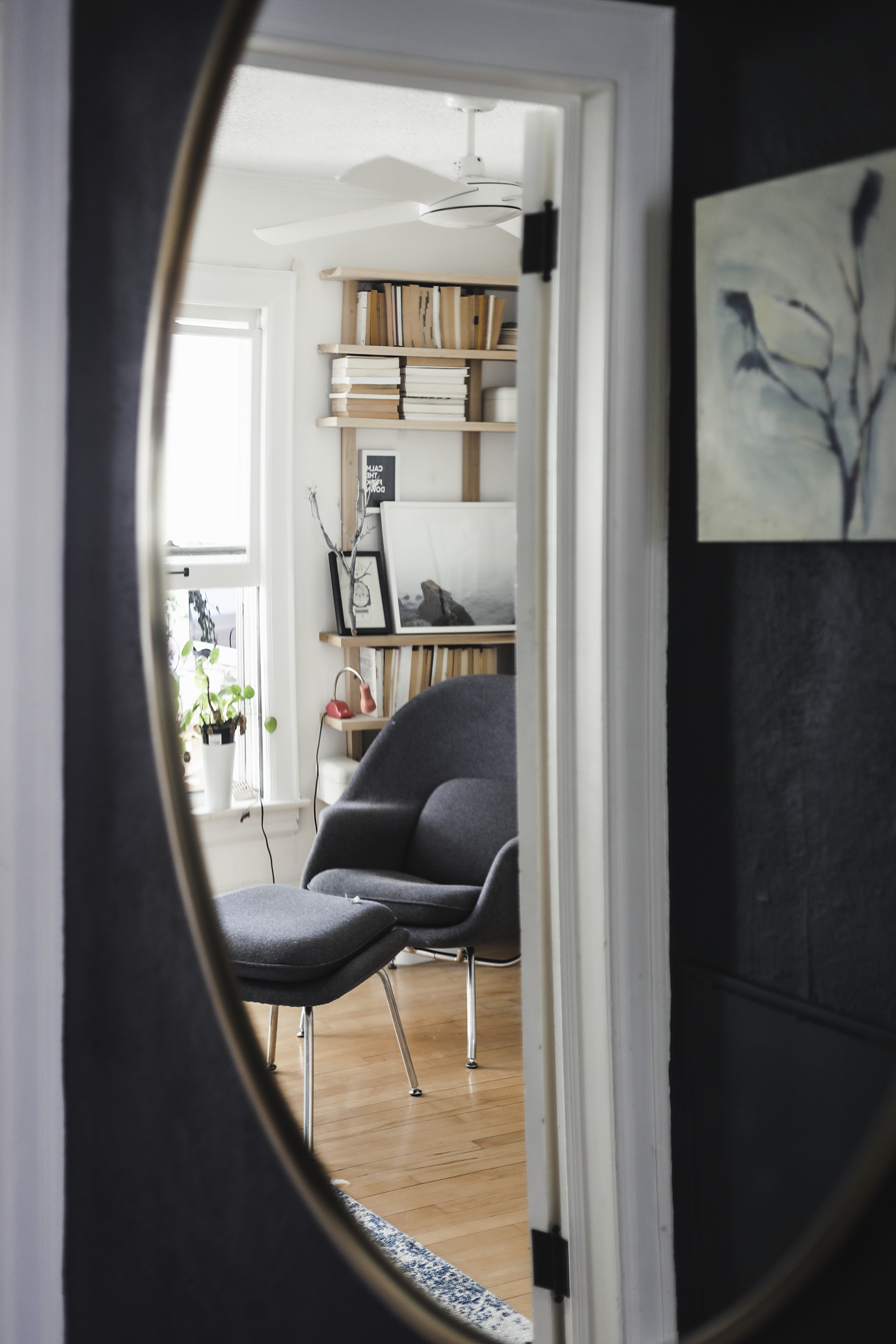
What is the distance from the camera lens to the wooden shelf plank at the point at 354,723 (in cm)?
98

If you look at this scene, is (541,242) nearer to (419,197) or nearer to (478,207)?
(419,197)

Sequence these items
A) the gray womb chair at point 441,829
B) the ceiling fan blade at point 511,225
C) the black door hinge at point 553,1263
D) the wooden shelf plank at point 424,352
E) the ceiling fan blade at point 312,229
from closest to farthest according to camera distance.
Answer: the black door hinge at point 553,1263, the ceiling fan blade at point 312,229, the gray womb chair at point 441,829, the wooden shelf plank at point 424,352, the ceiling fan blade at point 511,225

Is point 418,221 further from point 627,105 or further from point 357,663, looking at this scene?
point 627,105

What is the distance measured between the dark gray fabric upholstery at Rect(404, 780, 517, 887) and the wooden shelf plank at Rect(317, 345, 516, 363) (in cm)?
44

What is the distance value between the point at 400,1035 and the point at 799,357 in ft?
2.78

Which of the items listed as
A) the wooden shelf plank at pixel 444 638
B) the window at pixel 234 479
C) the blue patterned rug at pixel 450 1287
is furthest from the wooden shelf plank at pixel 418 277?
the blue patterned rug at pixel 450 1287

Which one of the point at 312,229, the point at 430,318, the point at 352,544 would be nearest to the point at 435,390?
the point at 430,318

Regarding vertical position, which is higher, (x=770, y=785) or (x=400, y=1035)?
(x=770, y=785)

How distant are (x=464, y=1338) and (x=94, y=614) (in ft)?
1.93

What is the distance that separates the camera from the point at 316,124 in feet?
3.29

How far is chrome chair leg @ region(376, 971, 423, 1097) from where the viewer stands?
1.08m

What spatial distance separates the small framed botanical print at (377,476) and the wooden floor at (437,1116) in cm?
46

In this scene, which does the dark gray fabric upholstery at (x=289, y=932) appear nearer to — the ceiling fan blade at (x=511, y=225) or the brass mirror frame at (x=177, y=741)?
the brass mirror frame at (x=177, y=741)

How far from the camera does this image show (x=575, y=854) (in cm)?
72
